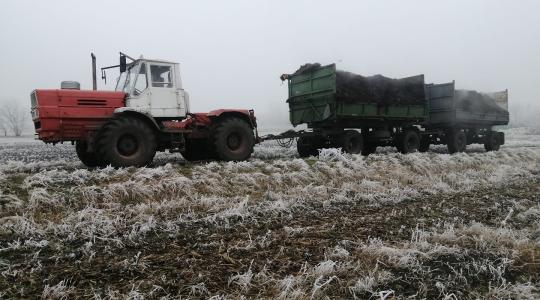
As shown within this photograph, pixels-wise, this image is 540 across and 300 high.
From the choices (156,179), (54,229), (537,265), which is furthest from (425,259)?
(156,179)

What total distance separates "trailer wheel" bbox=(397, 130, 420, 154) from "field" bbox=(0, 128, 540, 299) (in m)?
6.58

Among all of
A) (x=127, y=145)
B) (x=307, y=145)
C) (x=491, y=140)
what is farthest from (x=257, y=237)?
(x=491, y=140)

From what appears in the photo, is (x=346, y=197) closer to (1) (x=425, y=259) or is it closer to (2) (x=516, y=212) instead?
(2) (x=516, y=212)

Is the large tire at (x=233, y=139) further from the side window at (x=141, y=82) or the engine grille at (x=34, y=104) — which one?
the engine grille at (x=34, y=104)

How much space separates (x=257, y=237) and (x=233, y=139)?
6500 mm

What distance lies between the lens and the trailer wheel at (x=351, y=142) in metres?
12.9

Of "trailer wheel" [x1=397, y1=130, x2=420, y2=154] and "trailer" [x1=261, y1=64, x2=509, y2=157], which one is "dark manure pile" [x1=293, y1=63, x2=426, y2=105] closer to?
"trailer" [x1=261, y1=64, x2=509, y2=157]

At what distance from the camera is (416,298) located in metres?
3.00

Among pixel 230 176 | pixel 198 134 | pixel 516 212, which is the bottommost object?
pixel 516 212

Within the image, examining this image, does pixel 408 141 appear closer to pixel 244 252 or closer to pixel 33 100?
Answer: pixel 244 252

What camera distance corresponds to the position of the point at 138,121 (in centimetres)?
878

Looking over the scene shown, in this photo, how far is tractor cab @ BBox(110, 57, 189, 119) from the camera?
371 inches

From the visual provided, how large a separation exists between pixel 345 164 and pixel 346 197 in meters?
2.79

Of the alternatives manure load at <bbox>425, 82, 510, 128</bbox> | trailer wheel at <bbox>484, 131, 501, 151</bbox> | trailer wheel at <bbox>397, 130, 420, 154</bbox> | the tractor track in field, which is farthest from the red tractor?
trailer wheel at <bbox>484, 131, 501, 151</bbox>
